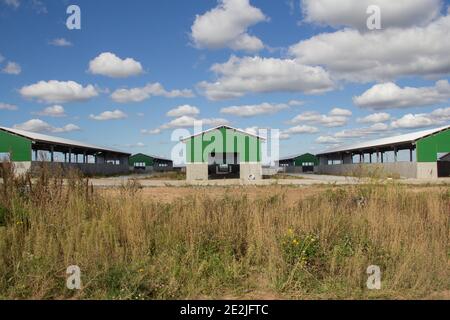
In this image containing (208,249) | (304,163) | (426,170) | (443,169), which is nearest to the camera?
(208,249)

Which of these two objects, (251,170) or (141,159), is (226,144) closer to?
(251,170)

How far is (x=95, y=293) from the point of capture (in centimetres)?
503

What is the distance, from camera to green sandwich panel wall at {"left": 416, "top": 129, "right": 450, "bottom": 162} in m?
36.5

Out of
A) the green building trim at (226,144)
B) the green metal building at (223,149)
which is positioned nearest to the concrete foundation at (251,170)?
the green metal building at (223,149)

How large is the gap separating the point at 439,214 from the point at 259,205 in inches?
147

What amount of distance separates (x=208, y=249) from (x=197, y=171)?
30.1 meters

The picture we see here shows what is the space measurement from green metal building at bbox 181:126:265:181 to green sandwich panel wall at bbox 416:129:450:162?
1397 centimetres

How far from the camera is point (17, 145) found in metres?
36.3

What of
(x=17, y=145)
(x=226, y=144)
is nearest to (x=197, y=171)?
(x=226, y=144)

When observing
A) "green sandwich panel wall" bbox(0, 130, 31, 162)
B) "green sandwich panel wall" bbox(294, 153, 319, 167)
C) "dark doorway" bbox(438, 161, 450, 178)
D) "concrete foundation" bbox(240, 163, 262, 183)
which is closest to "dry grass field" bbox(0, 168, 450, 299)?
"concrete foundation" bbox(240, 163, 262, 183)

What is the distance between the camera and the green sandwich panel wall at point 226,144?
3622 centimetres

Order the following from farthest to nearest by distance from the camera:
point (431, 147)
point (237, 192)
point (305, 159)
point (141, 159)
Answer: point (141, 159) < point (305, 159) < point (431, 147) < point (237, 192)

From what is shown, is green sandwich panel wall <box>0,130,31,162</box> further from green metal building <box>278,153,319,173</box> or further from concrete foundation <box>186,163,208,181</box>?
green metal building <box>278,153,319,173</box>

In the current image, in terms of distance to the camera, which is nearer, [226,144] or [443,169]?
[226,144]
